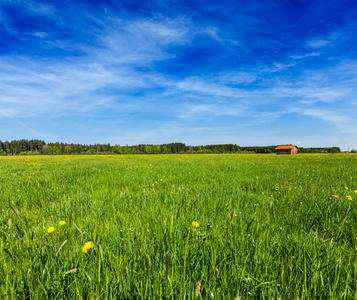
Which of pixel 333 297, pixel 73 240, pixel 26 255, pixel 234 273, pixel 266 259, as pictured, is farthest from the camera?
pixel 73 240

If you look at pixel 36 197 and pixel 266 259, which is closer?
pixel 266 259

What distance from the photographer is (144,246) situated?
1813 millimetres

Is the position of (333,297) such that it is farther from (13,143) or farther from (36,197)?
(13,143)

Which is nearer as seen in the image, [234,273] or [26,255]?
[234,273]

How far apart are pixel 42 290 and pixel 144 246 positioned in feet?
2.67

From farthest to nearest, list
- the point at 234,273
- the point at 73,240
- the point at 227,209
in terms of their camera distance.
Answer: the point at 227,209, the point at 73,240, the point at 234,273

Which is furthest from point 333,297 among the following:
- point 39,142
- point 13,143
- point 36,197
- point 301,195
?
point 13,143

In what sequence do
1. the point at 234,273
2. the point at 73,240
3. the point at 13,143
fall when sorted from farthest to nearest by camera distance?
the point at 13,143 < the point at 73,240 < the point at 234,273

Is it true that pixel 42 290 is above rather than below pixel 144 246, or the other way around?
below

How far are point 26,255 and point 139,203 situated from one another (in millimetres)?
1958

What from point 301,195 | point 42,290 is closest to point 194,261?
point 42,290

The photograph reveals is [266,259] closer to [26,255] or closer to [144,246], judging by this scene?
[144,246]

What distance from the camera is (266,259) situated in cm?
172

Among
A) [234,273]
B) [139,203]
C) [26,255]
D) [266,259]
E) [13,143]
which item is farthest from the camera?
[13,143]
